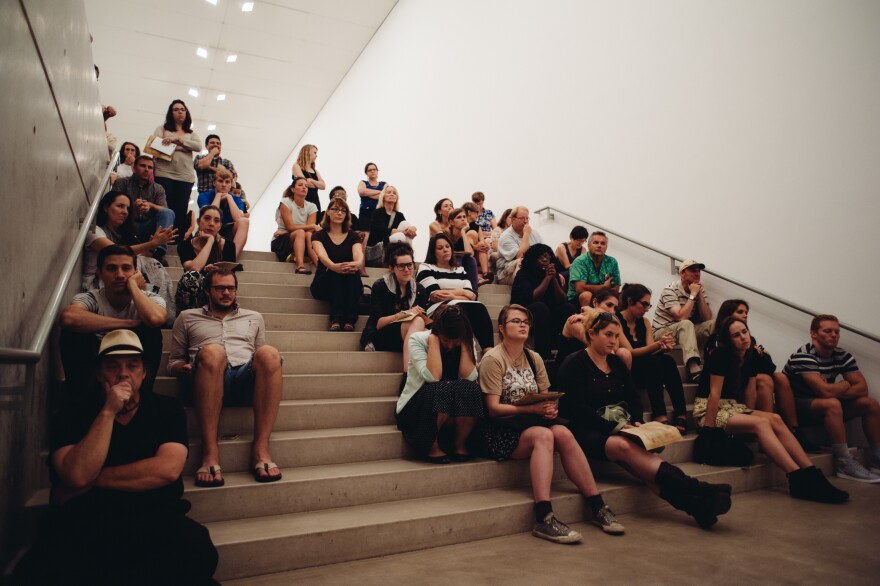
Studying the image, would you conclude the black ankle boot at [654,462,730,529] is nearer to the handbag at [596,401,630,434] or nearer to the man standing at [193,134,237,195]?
the handbag at [596,401,630,434]

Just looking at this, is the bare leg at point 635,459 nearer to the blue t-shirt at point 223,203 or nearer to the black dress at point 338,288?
the black dress at point 338,288

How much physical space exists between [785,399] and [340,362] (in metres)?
3.14

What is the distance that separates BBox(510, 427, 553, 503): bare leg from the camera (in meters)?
2.94

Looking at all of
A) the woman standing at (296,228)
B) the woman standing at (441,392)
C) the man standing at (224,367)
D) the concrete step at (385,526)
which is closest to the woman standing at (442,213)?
the woman standing at (296,228)

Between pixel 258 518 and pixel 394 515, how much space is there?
601 millimetres

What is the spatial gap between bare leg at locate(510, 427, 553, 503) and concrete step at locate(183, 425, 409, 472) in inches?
25.7

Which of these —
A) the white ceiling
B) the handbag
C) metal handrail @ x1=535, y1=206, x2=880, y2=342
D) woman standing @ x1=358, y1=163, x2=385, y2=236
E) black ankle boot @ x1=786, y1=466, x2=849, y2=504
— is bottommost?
black ankle boot @ x1=786, y1=466, x2=849, y2=504

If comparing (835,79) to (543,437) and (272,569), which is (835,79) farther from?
(272,569)

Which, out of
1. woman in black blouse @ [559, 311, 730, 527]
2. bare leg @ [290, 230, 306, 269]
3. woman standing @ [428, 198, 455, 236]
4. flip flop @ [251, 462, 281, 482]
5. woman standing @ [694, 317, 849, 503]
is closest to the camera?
flip flop @ [251, 462, 281, 482]

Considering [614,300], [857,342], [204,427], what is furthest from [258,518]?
[857,342]

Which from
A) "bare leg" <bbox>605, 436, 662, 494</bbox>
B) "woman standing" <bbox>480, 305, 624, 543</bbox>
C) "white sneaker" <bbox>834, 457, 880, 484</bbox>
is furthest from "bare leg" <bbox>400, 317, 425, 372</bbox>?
"white sneaker" <bbox>834, 457, 880, 484</bbox>

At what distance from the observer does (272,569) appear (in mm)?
2352

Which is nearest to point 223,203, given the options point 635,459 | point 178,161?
point 178,161

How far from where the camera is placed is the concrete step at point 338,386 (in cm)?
362
